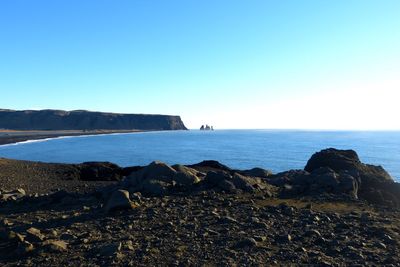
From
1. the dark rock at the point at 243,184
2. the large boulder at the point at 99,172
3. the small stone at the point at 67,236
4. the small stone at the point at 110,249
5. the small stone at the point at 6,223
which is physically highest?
the dark rock at the point at 243,184

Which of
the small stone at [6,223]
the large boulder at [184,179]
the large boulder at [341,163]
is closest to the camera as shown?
the small stone at [6,223]

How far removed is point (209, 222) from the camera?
1338 centimetres

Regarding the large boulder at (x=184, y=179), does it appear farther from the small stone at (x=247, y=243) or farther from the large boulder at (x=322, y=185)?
the small stone at (x=247, y=243)

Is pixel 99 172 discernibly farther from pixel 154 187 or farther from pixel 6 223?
pixel 6 223

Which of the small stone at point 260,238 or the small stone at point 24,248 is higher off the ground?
the small stone at point 260,238

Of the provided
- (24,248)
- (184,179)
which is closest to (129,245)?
(24,248)

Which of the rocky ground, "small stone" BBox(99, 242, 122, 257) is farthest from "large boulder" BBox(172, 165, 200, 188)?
"small stone" BBox(99, 242, 122, 257)

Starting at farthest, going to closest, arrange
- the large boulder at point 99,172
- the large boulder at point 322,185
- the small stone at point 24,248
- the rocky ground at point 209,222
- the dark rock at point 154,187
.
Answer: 1. the large boulder at point 99,172
2. the large boulder at point 322,185
3. the dark rock at point 154,187
4. the small stone at point 24,248
5. the rocky ground at point 209,222

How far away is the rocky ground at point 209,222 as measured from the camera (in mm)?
10375

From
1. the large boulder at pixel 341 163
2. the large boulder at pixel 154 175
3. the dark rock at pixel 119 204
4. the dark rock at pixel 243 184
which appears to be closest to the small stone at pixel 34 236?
the dark rock at pixel 119 204

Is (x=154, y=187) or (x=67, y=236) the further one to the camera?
(x=154, y=187)

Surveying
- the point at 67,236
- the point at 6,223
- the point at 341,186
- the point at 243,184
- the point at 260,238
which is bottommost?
the point at 6,223

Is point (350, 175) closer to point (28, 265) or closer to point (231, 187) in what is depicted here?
point (231, 187)

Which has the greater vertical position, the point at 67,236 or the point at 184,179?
the point at 184,179
